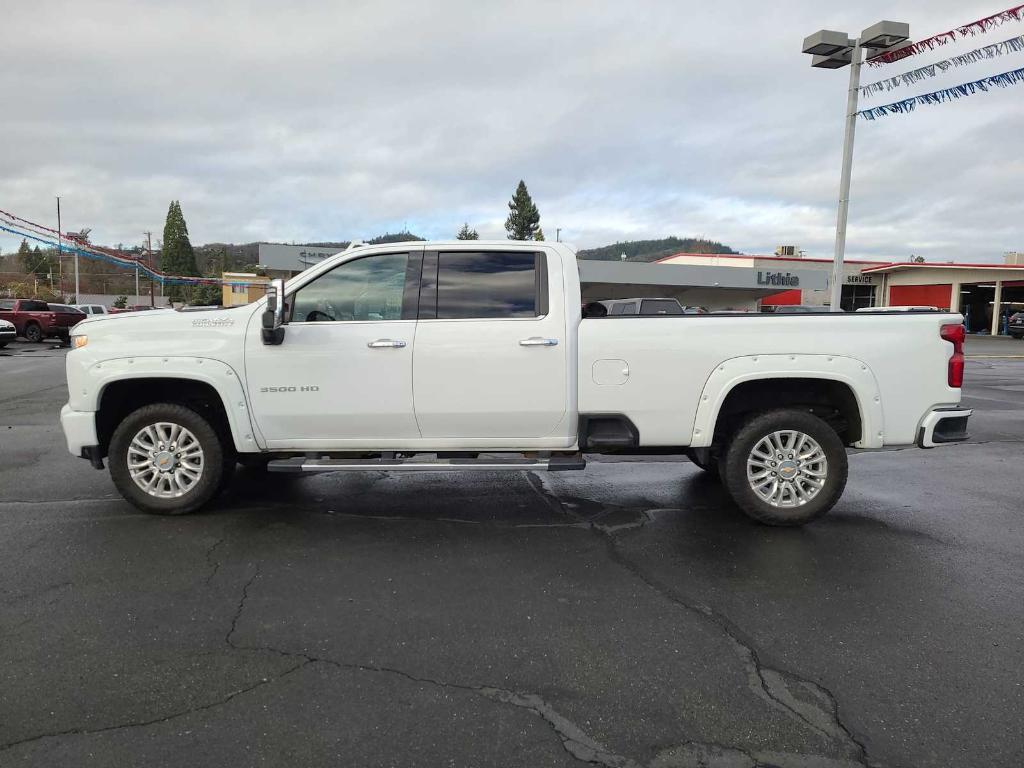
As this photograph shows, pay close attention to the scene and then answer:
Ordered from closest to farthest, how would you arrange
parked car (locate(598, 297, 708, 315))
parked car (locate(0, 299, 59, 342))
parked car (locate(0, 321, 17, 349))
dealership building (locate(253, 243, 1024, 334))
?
1. parked car (locate(598, 297, 708, 315))
2. parked car (locate(0, 321, 17, 349))
3. parked car (locate(0, 299, 59, 342))
4. dealership building (locate(253, 243, 1024, 334))

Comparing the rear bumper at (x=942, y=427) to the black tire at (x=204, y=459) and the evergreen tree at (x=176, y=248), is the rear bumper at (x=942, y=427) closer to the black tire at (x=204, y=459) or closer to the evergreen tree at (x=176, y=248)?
the black tire at (x=204, y=459)

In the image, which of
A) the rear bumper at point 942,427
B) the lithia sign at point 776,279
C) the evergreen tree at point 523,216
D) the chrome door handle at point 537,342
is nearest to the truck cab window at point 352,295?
the chrome door handle at point 537,342

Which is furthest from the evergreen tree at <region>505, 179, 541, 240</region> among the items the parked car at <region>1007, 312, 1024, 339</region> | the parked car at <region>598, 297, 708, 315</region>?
the parked car at <region>598, 297, 708, 315</region>

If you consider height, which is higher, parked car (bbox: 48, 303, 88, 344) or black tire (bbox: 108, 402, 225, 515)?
parked car (bbox: 48, 303, 88, 344)

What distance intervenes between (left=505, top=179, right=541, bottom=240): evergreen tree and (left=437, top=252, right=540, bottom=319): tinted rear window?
260ft

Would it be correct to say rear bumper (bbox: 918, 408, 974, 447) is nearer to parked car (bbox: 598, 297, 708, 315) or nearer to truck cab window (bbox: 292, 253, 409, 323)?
truck cab window (bbox: 292, 253, 409, 323)

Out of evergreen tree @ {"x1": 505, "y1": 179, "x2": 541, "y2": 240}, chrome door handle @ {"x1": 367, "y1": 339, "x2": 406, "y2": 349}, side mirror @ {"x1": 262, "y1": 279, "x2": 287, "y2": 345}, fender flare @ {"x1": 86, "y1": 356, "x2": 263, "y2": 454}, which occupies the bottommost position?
fender flare @ {"x1": 86, "y1": 356, "x2": 263, "y2": 454}

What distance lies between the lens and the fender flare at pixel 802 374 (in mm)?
4781

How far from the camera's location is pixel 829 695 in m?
2.88

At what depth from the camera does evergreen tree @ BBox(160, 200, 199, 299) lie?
84.6 metres

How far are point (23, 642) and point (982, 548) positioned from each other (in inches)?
224

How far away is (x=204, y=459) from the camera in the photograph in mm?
5035

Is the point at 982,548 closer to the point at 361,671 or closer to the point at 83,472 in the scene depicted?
the point at 361,671

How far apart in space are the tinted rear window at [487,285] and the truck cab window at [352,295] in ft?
1.07
